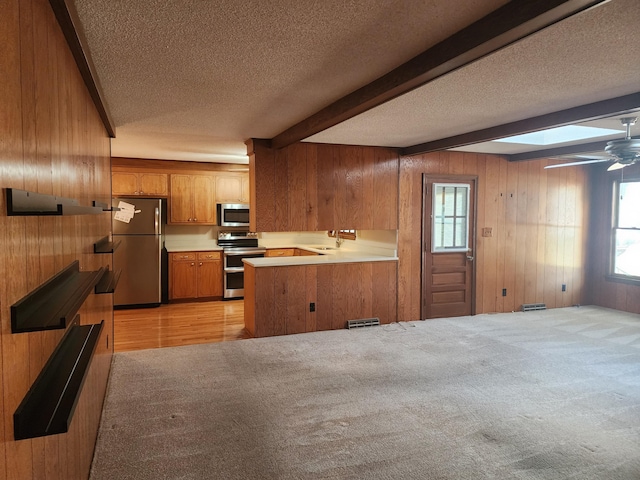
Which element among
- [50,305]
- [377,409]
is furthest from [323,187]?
[50,305]

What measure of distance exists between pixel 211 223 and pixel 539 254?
538cm

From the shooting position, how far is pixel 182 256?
7094 millimetres

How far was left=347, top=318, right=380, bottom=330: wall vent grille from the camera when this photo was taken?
5520 mm

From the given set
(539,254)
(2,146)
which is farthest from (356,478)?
(539,254)

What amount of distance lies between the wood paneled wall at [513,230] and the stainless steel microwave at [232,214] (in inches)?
118

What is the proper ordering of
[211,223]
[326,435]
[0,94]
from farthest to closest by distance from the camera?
1. [211,223]
2. [326,435]
3. [0,94]

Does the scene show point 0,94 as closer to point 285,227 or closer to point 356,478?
point 356,478

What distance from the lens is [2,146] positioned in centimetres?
104

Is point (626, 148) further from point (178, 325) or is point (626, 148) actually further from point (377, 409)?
point (178, 325)

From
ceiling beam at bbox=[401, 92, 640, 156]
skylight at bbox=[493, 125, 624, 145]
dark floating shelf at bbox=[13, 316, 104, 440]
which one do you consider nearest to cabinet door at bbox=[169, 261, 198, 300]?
ceiling beam at bbox=[401, 92, 640, 156]

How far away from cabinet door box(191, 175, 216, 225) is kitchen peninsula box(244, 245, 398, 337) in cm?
228

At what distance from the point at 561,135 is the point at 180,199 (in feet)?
18.7

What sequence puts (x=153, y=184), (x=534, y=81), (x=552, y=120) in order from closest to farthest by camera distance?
(x=534, y=81) → (x=552, y=120) → (x=153, y=184)

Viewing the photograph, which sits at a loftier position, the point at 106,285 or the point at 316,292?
the point at 106,285
